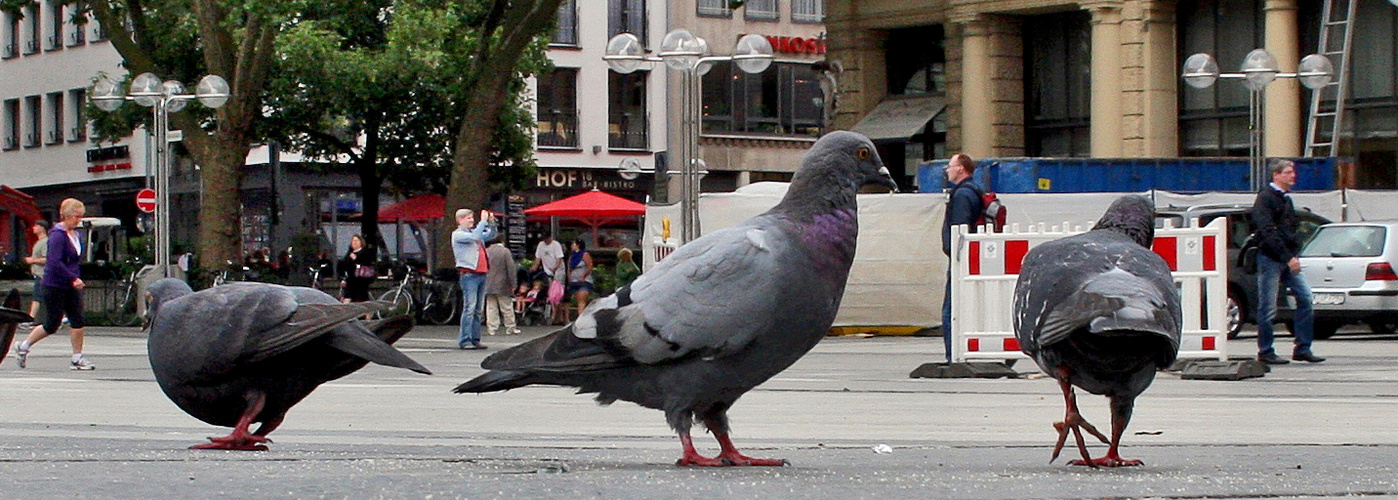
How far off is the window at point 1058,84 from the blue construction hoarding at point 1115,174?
30.0 feet

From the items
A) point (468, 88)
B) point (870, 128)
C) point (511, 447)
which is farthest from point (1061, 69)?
point (511, 447)

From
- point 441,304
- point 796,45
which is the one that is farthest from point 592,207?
point 796,45

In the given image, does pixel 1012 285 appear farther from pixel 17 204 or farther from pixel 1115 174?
pixel 17 204

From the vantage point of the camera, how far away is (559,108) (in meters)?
62.3

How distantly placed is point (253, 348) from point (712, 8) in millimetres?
56437

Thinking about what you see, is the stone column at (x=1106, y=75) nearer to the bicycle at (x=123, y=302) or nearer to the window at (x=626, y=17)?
the bicycle at (x=123, y=302)

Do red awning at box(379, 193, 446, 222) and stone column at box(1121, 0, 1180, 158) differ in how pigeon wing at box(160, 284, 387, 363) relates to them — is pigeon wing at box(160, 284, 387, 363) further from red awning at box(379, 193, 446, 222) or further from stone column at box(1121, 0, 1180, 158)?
red awning at box(379, 193, 446, 222)

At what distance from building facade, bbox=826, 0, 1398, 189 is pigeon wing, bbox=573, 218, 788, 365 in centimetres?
3152

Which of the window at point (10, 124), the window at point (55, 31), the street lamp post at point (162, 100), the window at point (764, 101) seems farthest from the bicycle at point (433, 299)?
the window at point (10, 124)

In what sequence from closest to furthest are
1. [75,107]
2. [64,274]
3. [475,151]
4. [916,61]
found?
[64,274]
[475,151]
[916,61]
[75,107]

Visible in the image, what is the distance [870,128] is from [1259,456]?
35.7m

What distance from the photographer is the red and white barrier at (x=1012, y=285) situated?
1499 centimetres

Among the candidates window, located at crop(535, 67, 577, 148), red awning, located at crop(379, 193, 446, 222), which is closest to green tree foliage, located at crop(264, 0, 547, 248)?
red awning, located at crop(379, 193, 446, 222)

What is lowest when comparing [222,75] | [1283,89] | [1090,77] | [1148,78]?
[1283,89]
